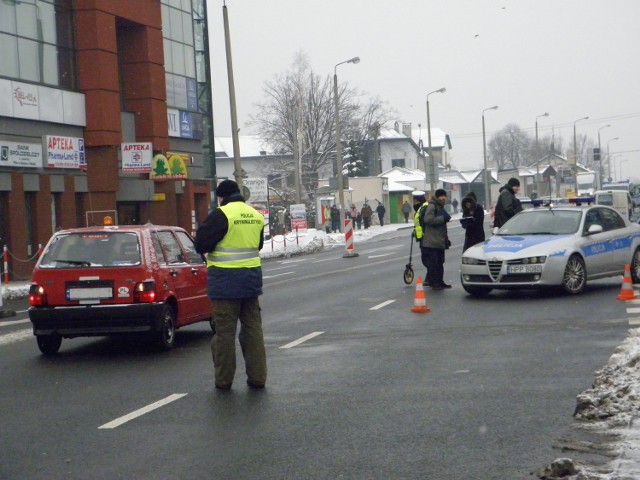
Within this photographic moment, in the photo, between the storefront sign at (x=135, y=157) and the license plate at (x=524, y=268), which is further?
the storefront sign at (x=135, y=157)

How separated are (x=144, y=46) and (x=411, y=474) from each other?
36.7 meters

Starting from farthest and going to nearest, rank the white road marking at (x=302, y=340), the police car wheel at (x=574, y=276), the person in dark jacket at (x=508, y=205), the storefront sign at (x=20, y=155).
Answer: the storefront sign at (x=20, y=155)
the person in dark jacket at (x=508, y=205)
the police car wheel at (x=574, y=276)
the white road marking at (x=302, y=340)

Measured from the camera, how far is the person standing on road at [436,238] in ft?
65.6

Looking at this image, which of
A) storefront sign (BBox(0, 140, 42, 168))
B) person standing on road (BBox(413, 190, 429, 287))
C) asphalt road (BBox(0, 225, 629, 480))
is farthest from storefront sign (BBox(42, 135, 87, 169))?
asphalt road (BBox(0, 225, 629, 480))

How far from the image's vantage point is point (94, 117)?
36844mm

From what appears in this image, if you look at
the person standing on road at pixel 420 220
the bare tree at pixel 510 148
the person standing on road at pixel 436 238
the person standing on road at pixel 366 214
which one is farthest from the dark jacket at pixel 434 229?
the bare tree at pixel 510 148

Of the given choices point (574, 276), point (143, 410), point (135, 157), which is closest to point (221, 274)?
point (143, 410)

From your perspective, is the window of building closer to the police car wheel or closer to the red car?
the police car wheel

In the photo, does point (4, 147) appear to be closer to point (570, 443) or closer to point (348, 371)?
point (348, 371)

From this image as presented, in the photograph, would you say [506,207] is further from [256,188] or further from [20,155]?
[256,188]

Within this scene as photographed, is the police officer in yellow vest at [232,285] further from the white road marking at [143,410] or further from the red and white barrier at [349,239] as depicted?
the red and white barrier at [349,239]

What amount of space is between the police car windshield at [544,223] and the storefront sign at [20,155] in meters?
17.1

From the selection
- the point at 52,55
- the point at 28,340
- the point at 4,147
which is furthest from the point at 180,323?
the point at 52,55

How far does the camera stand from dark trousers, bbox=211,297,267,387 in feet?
32.3
